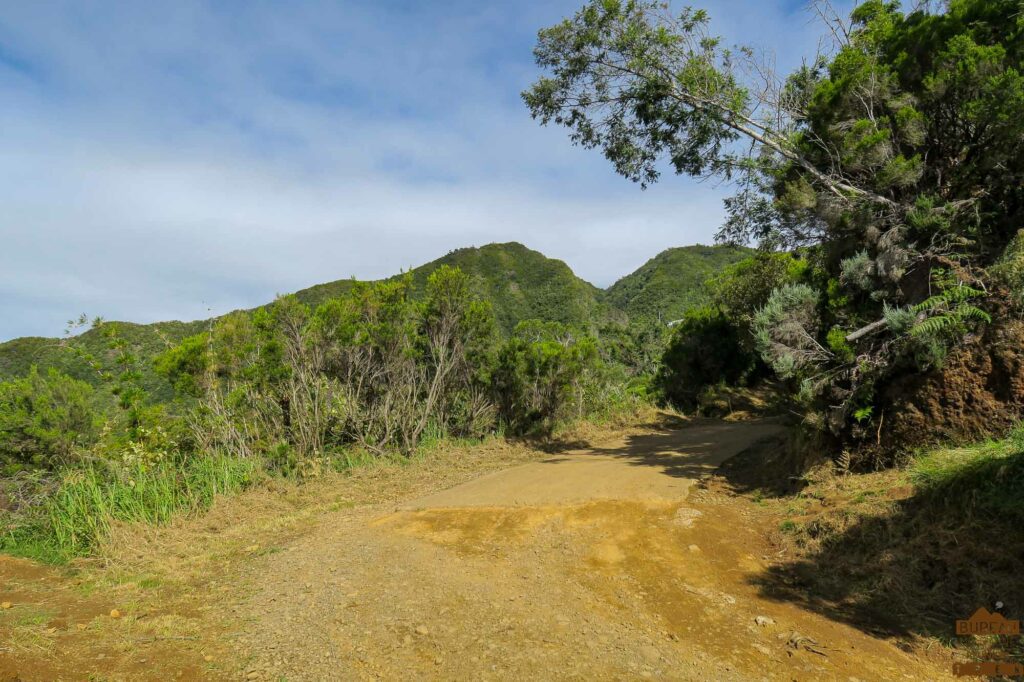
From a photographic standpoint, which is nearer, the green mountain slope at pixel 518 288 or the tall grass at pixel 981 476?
the tall grass at pixel 981 476

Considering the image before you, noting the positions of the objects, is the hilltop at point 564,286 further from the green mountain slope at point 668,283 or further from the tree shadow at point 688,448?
the tree shadow at point 688,448

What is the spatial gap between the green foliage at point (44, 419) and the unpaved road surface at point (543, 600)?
26.4 feet

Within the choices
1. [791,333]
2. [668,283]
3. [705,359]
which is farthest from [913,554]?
[668,283]

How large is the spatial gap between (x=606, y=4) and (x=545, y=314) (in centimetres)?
4030

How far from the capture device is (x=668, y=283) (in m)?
59.7

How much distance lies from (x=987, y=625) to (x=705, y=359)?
14.6m

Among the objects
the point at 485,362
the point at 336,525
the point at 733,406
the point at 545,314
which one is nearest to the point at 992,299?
the point at 336,525

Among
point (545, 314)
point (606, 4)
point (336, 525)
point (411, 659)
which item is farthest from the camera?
point (545, 314)

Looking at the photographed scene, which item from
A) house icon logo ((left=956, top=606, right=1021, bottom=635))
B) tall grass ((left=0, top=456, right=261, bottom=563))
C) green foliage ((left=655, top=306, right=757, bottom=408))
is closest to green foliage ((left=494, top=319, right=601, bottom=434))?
tall grass ((left=0, top=456, right=261, bottom=563))

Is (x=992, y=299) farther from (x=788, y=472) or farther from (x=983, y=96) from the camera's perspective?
(x=788, y=472)

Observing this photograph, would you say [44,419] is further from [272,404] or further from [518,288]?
[518,288]

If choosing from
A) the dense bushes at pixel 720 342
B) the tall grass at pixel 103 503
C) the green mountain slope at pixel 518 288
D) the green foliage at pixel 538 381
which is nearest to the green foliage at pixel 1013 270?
the green foliage at pixel 538 381

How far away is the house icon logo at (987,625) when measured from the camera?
327cm

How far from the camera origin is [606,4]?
7.99 meters
